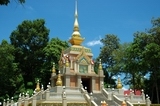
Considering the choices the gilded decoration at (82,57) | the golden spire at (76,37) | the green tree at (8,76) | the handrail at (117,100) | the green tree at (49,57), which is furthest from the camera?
the green tree at (49,57)

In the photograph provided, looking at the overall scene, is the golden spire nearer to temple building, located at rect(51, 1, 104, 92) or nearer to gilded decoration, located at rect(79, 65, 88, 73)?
temple building, located at rect(51, 1, 104, 92)

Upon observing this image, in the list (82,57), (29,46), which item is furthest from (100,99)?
(29,46)

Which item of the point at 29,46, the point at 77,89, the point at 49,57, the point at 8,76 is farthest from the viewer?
the point at 29,46

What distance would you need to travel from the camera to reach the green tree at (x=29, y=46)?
126ft

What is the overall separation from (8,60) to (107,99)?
15102 millimetres

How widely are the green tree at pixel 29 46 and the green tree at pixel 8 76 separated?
3.64 metres

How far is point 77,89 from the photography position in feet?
79.0

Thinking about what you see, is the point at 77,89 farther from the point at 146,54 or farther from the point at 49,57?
the point at 49,57

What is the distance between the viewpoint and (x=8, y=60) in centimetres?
3297

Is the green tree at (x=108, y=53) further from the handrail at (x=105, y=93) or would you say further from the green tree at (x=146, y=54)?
the handrail at (x=105, y=93)

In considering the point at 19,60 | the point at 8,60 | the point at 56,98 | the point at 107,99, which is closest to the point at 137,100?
the point at 107,99

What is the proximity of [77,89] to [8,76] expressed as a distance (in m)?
13.0

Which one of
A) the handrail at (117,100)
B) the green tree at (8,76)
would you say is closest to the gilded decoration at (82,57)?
the handrail at (117,100)

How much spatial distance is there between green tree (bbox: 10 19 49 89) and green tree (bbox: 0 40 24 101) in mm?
3637
